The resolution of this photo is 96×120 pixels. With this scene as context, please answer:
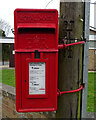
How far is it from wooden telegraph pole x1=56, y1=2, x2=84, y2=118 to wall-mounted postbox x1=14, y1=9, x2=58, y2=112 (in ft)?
0.28

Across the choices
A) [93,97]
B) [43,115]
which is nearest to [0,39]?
[93,97]

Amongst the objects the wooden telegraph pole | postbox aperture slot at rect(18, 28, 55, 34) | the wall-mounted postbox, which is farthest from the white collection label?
postbox aperture slot at rect(18, 28, 55, 34)

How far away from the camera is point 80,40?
1604 millimetres

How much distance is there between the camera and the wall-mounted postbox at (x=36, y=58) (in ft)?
5.17

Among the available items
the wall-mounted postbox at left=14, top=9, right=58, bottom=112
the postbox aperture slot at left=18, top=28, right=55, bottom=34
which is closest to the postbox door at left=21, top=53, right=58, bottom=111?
the wall-mounted postbox at left=14, top=9, right=58, bottom=112

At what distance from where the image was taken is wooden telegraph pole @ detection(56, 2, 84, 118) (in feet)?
5.17

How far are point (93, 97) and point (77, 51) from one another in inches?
148

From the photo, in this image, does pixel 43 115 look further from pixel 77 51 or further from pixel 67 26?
pixel 67 26

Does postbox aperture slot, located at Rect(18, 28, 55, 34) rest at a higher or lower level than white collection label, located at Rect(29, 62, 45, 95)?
higher

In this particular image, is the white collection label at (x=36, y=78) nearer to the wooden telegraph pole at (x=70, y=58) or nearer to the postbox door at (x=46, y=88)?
the postbox door at (x=46, y=88)

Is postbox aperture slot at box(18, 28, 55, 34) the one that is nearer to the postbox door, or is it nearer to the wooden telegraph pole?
the wooden telegraph pole

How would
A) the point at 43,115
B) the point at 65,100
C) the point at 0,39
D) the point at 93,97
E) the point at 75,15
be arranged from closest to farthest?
the point at 75,15 < the point at 65,100 < the point at 43,115 < the point at 93,97 < the point at 0,39

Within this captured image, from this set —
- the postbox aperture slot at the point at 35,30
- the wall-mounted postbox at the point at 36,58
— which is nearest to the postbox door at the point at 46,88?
the wall-mounted postbox at the point at 36,58

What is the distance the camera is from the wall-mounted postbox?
1.58 m
